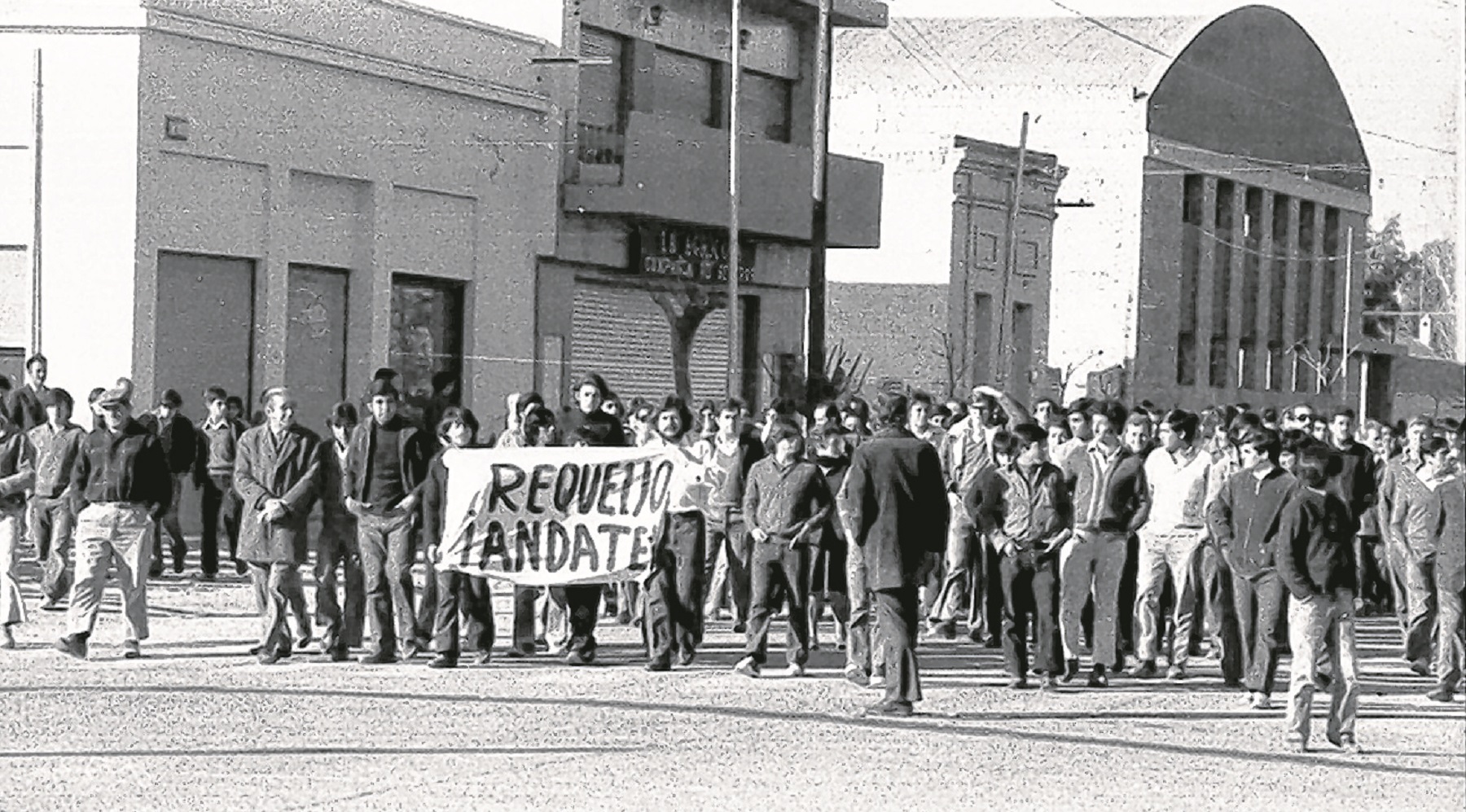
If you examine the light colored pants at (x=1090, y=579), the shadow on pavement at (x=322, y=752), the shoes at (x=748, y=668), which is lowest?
the shoes at (x=748, y=668)

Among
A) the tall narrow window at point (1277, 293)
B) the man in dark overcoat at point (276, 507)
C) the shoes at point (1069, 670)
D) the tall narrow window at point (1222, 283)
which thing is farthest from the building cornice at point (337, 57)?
the tall narrow window at point (1277, 293)

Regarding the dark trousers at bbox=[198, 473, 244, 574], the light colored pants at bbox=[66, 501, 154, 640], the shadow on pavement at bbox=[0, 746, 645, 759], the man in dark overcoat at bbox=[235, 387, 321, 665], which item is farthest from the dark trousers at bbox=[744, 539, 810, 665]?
the dark trousers at bbox=[198, 473, 244, 574]

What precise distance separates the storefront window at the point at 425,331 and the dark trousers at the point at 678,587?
16.5 metres

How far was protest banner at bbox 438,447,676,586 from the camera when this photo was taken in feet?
56.7

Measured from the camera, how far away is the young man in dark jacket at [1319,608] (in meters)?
13.5

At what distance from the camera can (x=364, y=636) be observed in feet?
61.1

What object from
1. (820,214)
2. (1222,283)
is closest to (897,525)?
(820,214)

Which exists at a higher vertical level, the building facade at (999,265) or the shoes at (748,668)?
the building facade at (999,265)

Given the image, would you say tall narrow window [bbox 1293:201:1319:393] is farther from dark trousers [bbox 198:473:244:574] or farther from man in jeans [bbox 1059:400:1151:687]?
man in jeans [bbox 1059:400:1151:687]

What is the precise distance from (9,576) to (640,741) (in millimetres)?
6127

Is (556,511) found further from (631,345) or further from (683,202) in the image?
(631,345)

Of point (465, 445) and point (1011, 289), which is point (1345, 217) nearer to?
point (1011, 289)

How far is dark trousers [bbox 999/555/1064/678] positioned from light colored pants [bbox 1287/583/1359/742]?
2.71m

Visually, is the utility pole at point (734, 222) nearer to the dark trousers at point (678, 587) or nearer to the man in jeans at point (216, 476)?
the man in jeans at point (216, 476)
